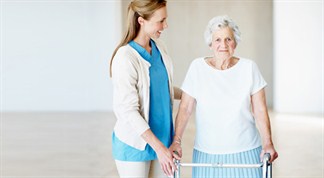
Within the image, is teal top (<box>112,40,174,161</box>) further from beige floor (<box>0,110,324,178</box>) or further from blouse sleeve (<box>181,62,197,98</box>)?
beige floor (<box>0,110,324,178</box>)

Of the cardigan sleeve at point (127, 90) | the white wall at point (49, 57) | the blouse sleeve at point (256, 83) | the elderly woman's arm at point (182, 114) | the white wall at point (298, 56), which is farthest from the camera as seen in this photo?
the white wall at point (49, 57)

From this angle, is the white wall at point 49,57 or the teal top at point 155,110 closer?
the teal top at point 155,110

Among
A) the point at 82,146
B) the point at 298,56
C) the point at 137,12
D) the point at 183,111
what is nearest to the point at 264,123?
the point at 183,111

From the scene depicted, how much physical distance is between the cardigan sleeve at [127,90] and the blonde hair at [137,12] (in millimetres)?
123

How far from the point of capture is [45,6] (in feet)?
42.5

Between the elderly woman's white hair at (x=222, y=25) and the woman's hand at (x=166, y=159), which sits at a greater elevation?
the elderly woman's white hair at (x=222, y=25)

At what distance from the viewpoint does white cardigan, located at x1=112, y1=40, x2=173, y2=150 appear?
276cm

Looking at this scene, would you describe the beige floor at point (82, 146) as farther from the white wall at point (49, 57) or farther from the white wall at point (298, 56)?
the white wall at point (49, 57)

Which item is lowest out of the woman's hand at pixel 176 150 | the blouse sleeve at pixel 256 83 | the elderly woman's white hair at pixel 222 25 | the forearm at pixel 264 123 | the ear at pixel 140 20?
the woman's hand at pixel 176 150

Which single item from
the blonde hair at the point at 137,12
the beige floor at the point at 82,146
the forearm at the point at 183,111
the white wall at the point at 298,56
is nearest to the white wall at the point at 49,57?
the beige floor at the point at 82,146

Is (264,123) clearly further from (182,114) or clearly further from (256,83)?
(182,114)

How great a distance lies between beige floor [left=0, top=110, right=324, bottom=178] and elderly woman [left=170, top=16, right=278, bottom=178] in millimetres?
3233

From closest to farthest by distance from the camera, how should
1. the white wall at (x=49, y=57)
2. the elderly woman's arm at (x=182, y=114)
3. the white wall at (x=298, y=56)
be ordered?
1. the elderly woman's arm at (x=182, y=114)
2. the white wall at (x=298, y=56)
3. the white wall at (x=49, y=57)

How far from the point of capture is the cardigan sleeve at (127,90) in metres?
2.76
